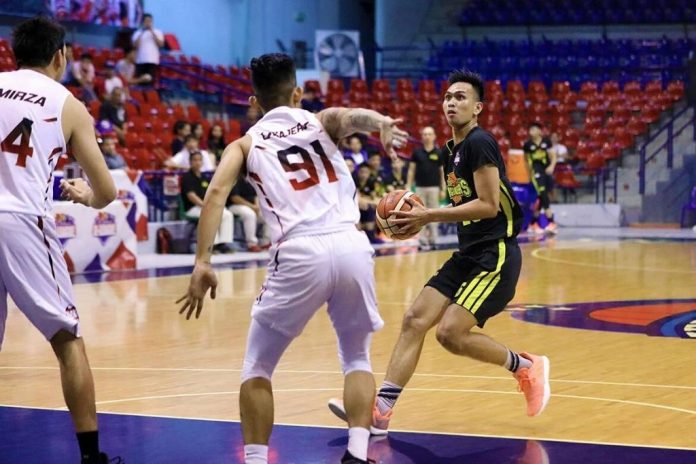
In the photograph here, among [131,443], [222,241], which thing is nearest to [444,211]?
[131,443]

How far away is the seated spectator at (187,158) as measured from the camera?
18.0 meters

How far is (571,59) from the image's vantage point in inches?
1133

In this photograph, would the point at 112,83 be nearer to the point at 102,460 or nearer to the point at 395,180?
the point at 395,180

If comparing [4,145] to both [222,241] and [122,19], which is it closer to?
[222,241]

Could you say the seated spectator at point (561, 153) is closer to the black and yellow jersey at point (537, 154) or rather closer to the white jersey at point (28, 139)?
the black and yellow jersey at point (537, 154)

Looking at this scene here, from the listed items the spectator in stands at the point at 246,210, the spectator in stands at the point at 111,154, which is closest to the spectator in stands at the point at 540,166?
the spectator in stands at the point at 246,210

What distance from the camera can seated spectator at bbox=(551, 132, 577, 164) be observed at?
23908 mm

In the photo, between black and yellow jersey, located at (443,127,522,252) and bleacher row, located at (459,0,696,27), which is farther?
bleacher row, located at (459,0,696,27)

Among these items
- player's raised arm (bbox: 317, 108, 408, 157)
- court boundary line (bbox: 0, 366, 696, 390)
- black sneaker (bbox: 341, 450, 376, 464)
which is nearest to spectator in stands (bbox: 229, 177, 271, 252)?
court boundary line (bbox: 0, 366, 696, 390)

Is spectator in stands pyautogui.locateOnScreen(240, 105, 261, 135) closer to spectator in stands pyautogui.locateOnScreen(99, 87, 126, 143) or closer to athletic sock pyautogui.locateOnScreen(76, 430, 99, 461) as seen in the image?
spectator in stands pyautogui.locateOnScreen(99, 87, 126, 143)

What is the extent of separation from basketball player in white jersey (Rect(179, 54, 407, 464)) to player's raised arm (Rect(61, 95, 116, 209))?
54cm

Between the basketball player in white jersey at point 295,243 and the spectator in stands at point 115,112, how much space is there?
14.6 metres

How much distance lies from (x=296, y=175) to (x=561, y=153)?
20512 millimetres

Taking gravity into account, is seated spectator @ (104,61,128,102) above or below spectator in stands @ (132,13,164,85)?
below
